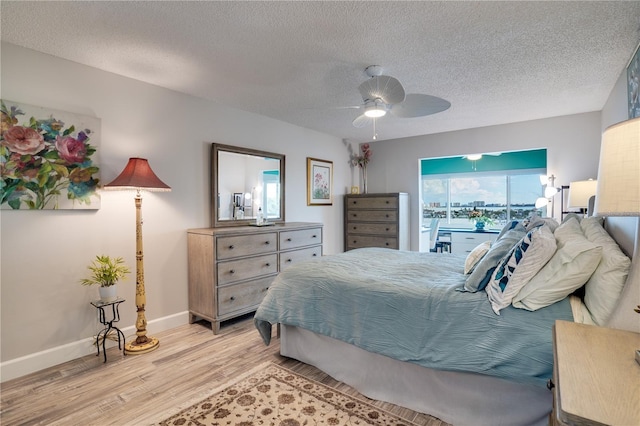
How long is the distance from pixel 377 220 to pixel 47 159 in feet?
13.5

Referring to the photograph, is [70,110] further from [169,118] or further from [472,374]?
[472,374]

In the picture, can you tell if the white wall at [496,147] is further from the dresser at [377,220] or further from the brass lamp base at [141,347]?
the brass lamp base at [141,347]

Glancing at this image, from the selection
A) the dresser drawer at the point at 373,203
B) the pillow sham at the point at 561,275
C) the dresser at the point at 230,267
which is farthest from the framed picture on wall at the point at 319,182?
the pillow sham at the point at 561,275

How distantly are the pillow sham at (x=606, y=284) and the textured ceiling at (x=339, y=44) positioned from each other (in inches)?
57.3

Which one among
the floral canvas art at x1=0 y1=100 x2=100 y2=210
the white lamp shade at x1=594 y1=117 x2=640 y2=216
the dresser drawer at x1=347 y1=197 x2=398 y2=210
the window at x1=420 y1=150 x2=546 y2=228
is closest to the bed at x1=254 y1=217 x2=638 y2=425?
the white lamp shade at x1=594 y1=117 x2=640 y2=216

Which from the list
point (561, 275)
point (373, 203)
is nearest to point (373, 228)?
point (373, 203)

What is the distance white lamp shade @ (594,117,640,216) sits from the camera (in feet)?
2.80

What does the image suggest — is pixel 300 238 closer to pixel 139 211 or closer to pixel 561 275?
pixel 139 211

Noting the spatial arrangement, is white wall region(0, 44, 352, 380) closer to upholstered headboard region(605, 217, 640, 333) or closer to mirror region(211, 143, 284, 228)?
mirror region(211, 143, 284, 228)

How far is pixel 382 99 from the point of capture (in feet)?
7.93

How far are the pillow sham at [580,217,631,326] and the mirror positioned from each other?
3129 mm

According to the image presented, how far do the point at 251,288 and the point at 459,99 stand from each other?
3014 mm

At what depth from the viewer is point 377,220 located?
5.15m

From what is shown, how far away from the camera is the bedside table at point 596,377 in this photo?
2.24 ft
